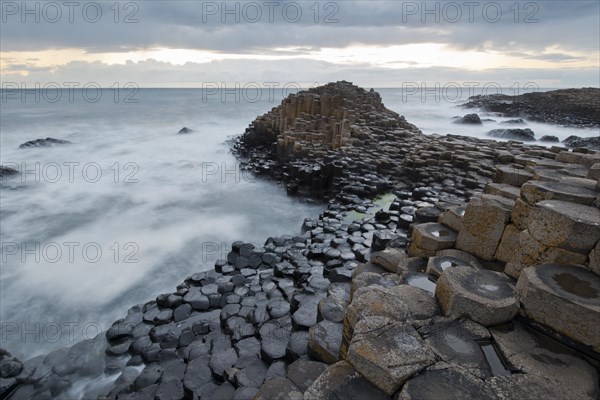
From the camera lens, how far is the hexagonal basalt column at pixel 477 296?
2852 mm

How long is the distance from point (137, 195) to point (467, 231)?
12190 millimetres

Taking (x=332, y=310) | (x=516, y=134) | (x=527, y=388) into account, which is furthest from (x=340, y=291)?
(x=516, y=134)

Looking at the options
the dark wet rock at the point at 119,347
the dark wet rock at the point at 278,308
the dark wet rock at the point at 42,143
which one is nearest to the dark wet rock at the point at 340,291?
the dark wet rock at the point at 278,308

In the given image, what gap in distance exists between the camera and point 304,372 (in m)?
3.24

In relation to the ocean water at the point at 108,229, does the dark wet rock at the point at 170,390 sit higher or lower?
lower

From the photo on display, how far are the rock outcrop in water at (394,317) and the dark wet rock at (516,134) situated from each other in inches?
931

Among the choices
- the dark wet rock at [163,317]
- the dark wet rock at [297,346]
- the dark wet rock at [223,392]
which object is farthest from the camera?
the dark wet rock at [163,317]

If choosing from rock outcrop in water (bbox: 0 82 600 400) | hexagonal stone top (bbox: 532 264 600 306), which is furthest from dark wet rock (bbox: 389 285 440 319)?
hexagonal stone top (bbox: 532 264 600 306)

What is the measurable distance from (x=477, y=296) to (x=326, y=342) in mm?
1503

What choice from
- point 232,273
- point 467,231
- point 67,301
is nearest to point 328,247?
point 232,273

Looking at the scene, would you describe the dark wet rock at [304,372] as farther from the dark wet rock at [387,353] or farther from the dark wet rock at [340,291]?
the dark wet rock at [340,291]

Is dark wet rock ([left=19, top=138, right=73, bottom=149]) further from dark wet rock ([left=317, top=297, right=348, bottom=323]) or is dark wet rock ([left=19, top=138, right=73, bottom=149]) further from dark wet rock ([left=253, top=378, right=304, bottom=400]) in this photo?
dark wet rock ([left=253, top=378, right=304, bottom=400])

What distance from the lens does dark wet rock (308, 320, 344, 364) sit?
10.9 feet

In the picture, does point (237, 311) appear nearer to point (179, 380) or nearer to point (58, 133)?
point (179, 380)
